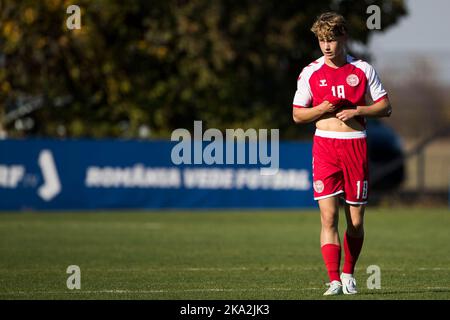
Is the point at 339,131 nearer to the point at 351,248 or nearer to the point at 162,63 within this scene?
the point at 351,248

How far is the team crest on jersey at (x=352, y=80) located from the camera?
30.7 ft

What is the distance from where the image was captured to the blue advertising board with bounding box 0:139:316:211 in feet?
81.4

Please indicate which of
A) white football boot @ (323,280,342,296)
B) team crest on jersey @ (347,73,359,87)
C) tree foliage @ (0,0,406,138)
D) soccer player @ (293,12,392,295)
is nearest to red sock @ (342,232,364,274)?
soccer player @ (293,12,392,295)

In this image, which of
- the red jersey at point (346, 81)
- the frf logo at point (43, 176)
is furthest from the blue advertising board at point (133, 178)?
the red jersey at point (346, 81)

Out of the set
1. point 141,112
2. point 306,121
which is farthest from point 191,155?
point 306,121

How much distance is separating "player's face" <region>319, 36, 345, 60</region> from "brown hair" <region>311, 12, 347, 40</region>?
1.4 inches

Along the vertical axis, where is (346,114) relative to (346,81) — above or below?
below

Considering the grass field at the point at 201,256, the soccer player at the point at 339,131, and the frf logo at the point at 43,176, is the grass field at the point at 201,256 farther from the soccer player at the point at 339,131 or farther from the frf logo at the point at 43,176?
the frf logo at the point at 43,176

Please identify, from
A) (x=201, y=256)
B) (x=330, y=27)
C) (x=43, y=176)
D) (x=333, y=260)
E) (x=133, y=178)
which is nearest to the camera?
(x=330, y=27)

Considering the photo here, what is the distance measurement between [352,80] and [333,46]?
397mm

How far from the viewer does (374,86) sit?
31.0ft

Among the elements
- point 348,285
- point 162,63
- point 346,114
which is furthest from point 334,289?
point 162,63

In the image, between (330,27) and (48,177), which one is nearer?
(330,27)
